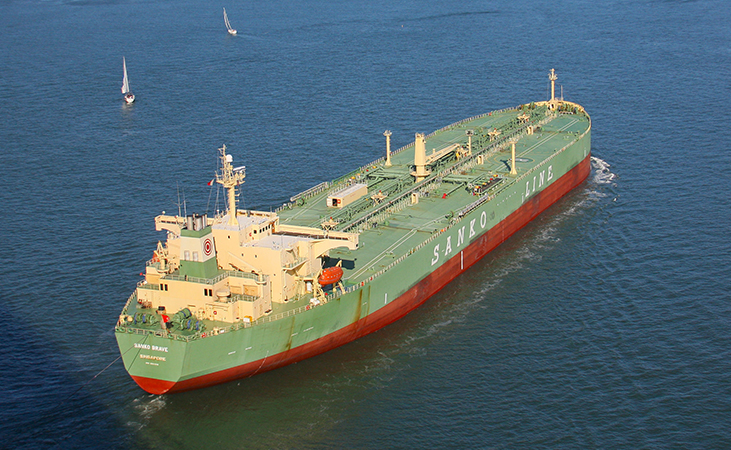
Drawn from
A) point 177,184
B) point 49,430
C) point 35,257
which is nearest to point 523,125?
point 177,184

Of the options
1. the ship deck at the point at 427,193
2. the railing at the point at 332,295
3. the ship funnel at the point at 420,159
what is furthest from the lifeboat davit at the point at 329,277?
the ship funnel at the point at 420,159

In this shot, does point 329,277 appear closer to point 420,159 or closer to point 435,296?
point 435,296

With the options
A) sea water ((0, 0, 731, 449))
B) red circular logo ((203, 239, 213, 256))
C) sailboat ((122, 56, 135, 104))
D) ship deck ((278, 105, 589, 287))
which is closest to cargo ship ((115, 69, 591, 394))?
red circular logo ((203, 239, 213, 256))

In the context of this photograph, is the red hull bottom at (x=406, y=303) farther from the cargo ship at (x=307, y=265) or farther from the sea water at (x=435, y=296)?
the sea water at (x=435, y=296)

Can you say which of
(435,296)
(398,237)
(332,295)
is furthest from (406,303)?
(332,295)

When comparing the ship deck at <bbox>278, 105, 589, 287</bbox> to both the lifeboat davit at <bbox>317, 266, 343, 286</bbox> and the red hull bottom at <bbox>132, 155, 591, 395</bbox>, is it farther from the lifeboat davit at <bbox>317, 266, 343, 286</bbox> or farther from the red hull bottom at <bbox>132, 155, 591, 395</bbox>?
the red hull bottom at <bbox>132, 155, 591, 395</bbox>

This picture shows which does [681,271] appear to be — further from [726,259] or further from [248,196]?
[248,196]
